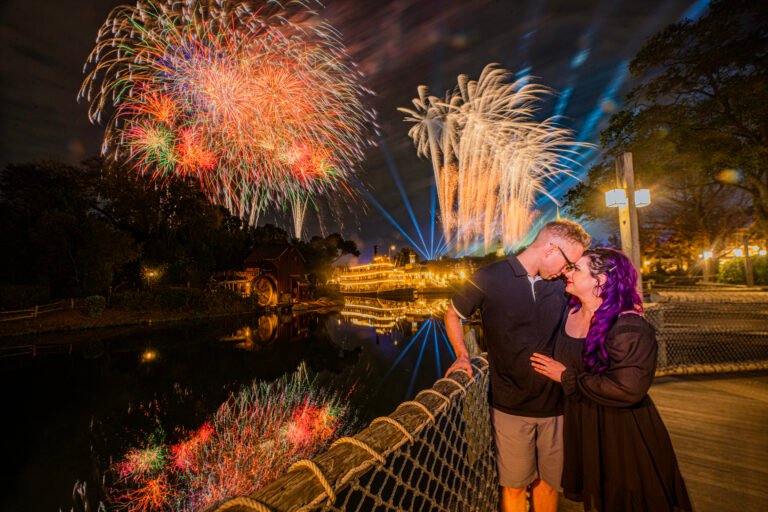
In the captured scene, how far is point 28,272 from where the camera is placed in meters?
26.6

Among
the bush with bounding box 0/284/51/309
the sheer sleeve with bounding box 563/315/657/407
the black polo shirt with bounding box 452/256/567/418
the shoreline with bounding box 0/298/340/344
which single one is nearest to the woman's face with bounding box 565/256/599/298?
the black polo shirt with bounding box 452/256/567/418

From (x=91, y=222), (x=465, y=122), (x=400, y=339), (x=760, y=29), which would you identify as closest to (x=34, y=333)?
(x=91, y=222)

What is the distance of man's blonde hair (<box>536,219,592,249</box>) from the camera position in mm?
2361

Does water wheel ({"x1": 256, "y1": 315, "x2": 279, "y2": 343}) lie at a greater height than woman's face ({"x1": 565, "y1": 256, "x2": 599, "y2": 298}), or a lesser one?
lesser

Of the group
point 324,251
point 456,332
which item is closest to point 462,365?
point 456,332

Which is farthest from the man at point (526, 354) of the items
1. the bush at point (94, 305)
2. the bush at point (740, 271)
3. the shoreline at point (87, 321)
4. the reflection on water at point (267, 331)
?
the bush at point (740, 271)

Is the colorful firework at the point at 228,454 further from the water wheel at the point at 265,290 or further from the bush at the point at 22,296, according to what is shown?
the water wheel at the point at 265,290

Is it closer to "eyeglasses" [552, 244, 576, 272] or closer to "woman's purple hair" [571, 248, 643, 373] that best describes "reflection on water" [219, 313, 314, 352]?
"eyeglasses" [552, 244, 576, 272]

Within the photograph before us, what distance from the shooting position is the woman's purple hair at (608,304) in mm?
1943

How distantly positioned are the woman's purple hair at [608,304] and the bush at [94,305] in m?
32.5

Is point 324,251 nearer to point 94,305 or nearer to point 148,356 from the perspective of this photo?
point 94,305

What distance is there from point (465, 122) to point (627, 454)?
17623 millimetres

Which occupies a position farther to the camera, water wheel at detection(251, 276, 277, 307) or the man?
water wheel at detection(251, 276, 277, 307)

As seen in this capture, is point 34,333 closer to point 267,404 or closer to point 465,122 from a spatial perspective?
point 267,404
